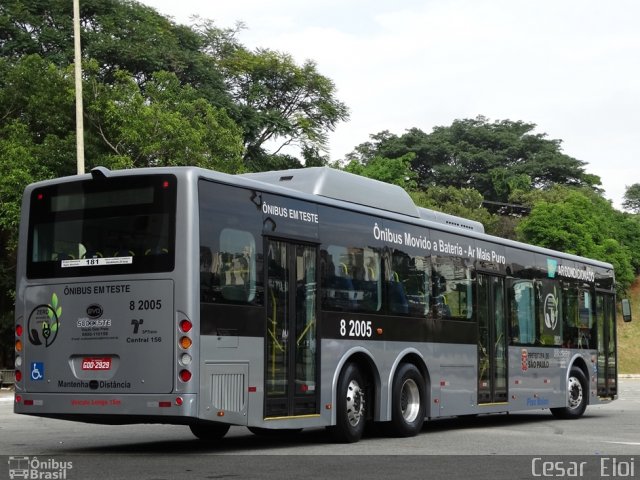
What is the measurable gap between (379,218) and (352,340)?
2.01 meters

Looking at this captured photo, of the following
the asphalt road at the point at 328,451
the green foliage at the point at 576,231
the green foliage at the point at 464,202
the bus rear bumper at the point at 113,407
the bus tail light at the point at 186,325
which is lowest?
the asphalt road at the point at 328,451

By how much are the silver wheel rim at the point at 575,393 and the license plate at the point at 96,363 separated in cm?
1133

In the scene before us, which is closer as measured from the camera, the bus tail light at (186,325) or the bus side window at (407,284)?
the bus tail light at (186,325)

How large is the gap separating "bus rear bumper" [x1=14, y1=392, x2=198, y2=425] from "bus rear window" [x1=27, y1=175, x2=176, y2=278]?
54.4 inches

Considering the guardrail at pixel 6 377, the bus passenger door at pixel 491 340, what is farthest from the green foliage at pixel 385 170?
the bus passenger door at pixel 491 340

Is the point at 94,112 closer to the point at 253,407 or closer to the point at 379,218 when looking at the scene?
the point at 379,218

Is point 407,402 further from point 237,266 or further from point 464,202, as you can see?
point 464,202

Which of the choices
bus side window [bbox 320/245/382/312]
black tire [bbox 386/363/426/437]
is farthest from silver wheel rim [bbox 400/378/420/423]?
bus side window [bbox 320/245/382/312]

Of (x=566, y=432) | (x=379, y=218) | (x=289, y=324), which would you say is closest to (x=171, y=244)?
(x=289, y=324)

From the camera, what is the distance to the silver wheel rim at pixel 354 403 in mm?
14844

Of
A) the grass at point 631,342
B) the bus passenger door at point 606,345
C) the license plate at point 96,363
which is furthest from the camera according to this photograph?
the grass at point 631,342

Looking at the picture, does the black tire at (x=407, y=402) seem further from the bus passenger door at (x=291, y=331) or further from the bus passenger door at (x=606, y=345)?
the bus passenger door at (x=606, y=345)

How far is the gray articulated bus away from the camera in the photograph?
487 inches
